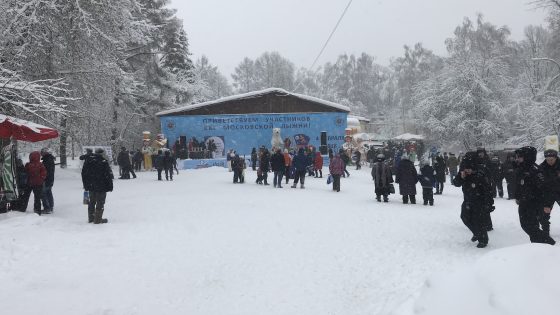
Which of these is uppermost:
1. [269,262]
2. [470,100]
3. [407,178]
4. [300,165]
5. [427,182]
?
[470,100]

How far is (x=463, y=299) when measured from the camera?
4.07 meters

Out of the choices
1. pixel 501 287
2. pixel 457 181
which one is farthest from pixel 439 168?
pixel 501 287

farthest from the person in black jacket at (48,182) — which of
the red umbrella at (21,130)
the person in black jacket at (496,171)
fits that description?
the person in black jacket at (496,171)

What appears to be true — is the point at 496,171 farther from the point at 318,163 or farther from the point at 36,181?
the point at 36,181

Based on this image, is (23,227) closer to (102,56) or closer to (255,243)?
(255,243)

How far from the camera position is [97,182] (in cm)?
1025

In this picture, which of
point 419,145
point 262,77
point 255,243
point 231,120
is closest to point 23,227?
point 255,243

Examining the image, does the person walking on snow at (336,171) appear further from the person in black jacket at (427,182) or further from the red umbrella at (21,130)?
the red umbrella at (21,130)

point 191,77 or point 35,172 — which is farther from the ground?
point 191,77

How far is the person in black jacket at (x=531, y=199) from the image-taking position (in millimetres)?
7168

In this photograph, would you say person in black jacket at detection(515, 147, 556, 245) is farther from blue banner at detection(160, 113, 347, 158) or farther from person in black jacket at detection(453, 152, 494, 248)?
blue banner at detection(160, 113, 347, 158)

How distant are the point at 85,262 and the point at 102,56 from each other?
12598mm

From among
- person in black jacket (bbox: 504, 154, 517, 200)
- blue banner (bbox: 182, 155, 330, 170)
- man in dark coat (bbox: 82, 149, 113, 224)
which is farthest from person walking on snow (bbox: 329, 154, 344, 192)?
blue banner (bbox: 182, 155, 330, 170)

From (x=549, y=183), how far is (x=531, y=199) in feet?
1.29
